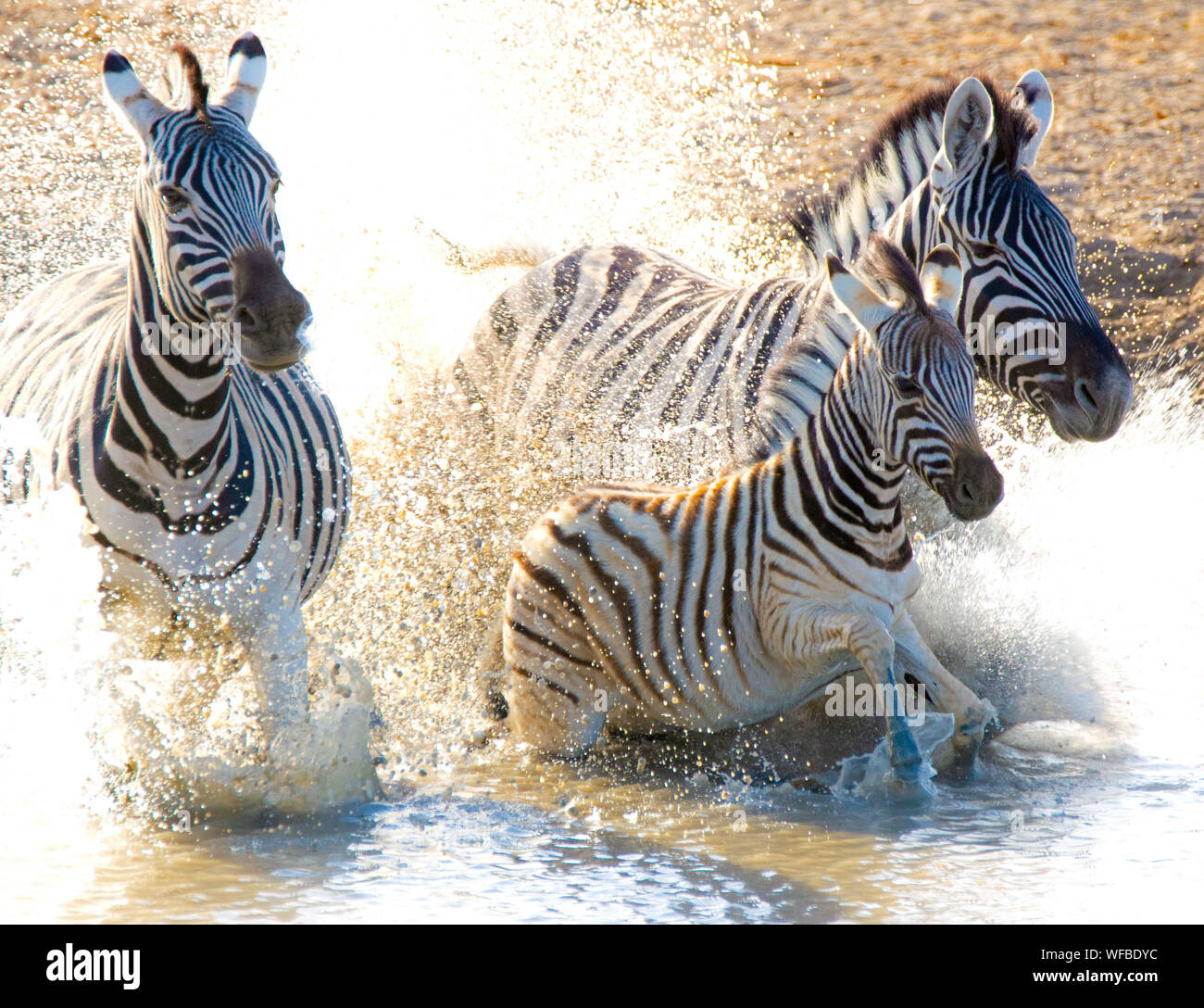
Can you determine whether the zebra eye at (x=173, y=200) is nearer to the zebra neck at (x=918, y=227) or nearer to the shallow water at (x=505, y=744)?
the shallow water at (x=505, y=744)

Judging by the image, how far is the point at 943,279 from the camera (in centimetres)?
542

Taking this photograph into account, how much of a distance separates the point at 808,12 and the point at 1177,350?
6688mm

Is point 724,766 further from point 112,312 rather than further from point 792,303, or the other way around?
point 112,312

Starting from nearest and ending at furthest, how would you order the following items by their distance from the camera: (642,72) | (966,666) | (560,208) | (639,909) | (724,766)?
(639,909), (724,766), (966,666), (560,208), (642,72)

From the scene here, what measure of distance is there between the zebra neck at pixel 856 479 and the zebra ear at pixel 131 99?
259 cm

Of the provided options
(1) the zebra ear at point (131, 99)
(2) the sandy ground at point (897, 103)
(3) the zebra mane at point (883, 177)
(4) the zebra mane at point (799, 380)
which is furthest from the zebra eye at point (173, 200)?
(2) the sandy ground at point (897, 103)

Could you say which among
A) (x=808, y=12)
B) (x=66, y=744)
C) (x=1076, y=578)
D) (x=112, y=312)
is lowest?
(x=66, y=744)

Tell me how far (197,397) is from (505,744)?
2126 mm

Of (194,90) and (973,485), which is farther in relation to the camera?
(973,485)

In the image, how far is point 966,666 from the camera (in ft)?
21.2

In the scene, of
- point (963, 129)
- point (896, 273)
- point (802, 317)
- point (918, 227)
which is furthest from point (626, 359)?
point (896, 273)

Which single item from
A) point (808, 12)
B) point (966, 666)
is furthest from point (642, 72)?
point (966, 666)

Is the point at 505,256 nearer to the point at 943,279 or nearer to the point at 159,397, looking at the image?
the point at 943,279

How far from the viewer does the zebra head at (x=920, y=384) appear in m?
4.90
